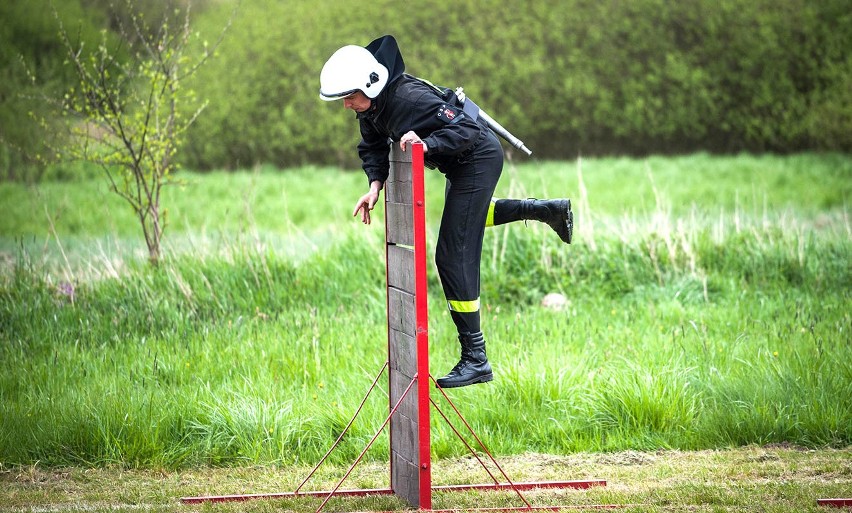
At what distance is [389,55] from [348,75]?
27 cm

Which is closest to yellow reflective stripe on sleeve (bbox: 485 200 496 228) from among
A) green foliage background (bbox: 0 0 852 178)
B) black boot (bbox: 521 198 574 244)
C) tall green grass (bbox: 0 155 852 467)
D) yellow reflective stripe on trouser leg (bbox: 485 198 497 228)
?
yellow reflective stripe on trouser leg (bbox: 485 198 497 228)

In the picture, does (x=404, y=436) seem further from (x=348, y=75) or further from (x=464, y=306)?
(x=348, y=75)

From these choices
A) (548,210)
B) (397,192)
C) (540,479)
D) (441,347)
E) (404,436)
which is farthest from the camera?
(441,347)

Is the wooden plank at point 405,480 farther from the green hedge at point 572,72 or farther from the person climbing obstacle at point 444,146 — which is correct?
the green hedge at point 572,72

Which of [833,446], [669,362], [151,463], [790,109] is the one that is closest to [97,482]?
[151,463]

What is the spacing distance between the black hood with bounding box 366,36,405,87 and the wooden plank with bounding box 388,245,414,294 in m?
0.77

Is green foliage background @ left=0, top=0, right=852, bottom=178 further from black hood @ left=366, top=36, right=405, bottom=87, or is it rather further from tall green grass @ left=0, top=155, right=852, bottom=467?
black hood @ left=366, top=36, right=405, bottom=87

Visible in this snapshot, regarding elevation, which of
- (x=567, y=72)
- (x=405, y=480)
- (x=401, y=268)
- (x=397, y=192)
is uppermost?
(x=567, y=72)

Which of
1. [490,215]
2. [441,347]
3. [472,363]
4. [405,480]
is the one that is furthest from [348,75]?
[441,347]

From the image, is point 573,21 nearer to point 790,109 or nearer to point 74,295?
point 790,109

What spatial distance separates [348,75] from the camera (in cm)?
436

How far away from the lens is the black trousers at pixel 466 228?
14.9ft

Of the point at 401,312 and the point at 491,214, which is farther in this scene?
the point at 491,214

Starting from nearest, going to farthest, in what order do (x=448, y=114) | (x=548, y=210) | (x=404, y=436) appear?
(x=448, y=114)
(x=404, y=436)
(x=548, y=210)
